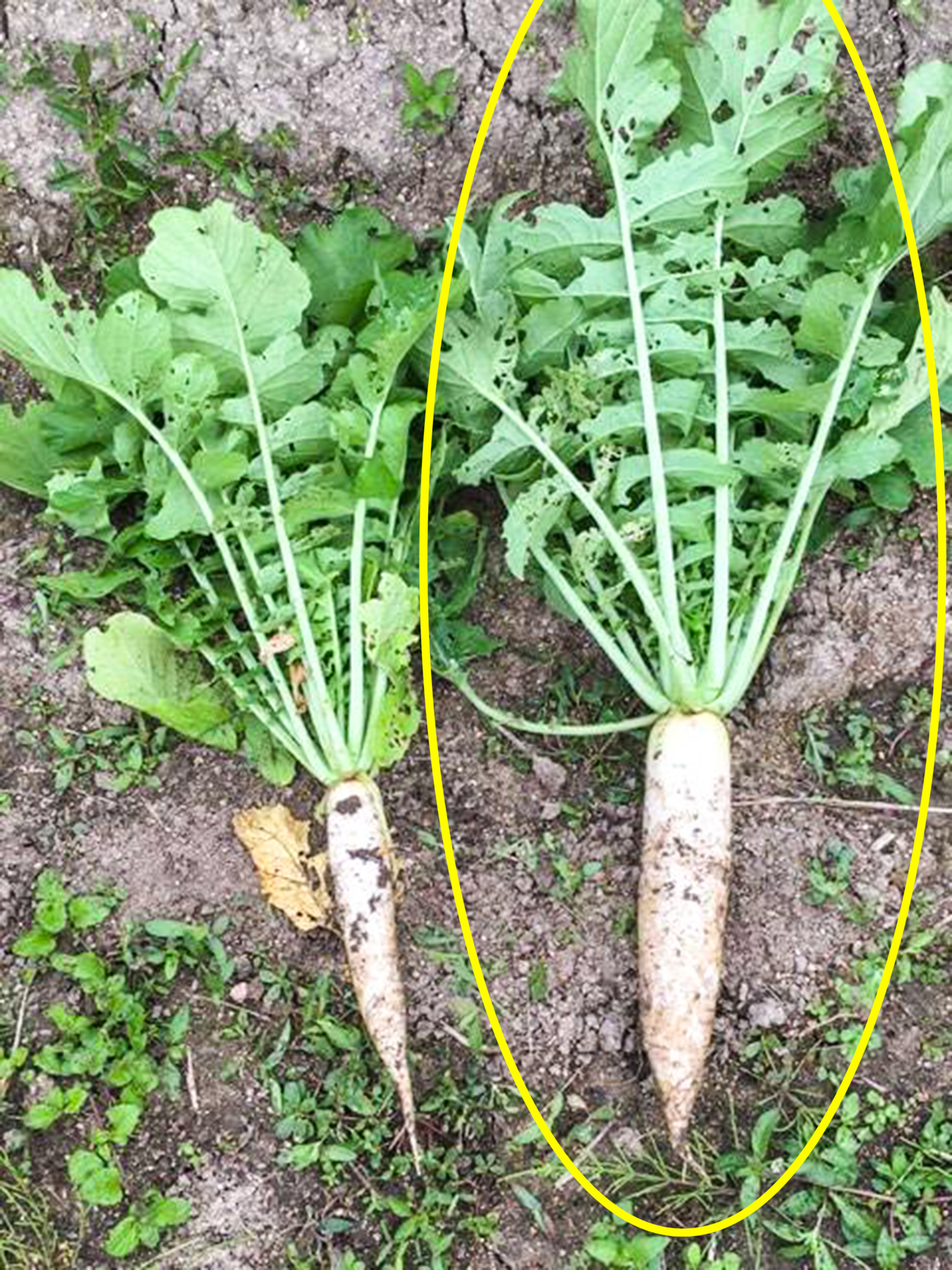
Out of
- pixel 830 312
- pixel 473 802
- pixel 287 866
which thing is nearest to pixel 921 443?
pixel 830 312

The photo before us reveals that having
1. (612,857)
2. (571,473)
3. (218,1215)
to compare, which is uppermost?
(571,473)

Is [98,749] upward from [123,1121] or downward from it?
upward

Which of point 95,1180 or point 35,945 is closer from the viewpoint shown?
point 95,1180

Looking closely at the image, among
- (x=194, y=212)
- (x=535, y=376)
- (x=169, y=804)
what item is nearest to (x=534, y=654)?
(x=535, y=376)

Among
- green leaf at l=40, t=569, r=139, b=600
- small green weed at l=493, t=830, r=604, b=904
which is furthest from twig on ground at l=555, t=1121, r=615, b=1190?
green leaf at l=40, t=569, r=139, b=600

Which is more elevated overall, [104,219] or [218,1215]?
[104,219]

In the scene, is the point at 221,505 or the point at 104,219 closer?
the point at 221,505

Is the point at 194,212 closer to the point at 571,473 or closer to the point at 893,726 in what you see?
the point at 571,473

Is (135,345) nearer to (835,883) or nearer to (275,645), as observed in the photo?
(275,645)

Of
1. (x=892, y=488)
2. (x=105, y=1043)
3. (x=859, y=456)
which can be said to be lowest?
(x=105, y=1043)
